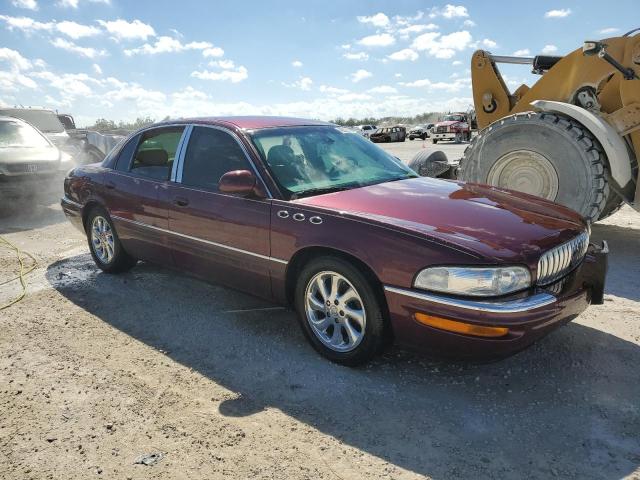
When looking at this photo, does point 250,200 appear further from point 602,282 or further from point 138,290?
point 602,282

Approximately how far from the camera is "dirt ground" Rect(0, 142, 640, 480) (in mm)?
2420

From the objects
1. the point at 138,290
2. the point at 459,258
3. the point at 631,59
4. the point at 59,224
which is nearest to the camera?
the point at 459,258

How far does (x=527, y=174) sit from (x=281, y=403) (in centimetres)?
419

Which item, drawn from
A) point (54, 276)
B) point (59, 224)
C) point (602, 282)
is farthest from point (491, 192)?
point (59, 224)

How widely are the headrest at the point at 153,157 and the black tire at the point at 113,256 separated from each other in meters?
0.73

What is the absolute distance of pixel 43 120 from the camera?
12859mm

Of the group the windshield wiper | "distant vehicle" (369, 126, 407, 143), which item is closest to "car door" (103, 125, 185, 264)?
the windshield wiper

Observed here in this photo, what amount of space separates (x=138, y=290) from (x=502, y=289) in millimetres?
3393

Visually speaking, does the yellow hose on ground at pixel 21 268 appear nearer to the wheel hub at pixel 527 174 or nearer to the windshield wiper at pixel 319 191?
the windshield wiper at pixel 319 191

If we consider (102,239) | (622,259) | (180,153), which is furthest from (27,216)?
(622,259)

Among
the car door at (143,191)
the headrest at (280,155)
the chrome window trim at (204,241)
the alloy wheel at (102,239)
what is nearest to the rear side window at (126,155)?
the car door at (143,191)

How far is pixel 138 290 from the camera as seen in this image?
483cm

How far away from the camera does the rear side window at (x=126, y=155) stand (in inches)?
194

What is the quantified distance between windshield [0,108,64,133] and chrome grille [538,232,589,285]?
42.3ft
